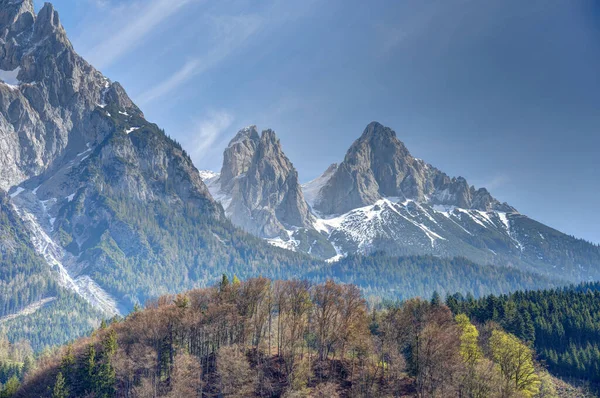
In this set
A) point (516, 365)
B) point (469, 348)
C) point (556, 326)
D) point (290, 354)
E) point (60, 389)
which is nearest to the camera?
point (516, 365)

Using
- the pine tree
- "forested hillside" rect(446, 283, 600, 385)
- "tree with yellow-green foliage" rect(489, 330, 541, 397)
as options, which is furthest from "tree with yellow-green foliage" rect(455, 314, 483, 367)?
the pine tree

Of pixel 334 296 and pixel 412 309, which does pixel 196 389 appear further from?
pixel 412 309

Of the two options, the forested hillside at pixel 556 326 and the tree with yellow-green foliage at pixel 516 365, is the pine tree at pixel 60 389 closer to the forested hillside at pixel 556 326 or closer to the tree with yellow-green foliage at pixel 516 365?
the tree with yellow-green foliage at pixel 516 365

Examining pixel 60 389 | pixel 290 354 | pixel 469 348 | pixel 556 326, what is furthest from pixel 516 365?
pixel 60 389

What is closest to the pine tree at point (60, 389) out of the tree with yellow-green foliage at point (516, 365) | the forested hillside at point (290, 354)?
the forested hillside at point (290, 354)

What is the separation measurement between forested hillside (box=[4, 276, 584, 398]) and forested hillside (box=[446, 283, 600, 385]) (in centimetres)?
3278

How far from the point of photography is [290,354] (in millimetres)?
94000

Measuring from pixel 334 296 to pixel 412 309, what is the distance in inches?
698

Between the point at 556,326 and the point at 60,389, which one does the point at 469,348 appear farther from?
the point at 60,389

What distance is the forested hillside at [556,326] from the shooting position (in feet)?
454

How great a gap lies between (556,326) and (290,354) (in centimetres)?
9764

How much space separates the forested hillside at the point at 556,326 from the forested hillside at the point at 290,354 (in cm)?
3278

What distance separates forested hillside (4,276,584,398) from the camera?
85500 millimetres

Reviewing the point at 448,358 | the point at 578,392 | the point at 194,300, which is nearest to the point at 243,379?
the point at 194,300
